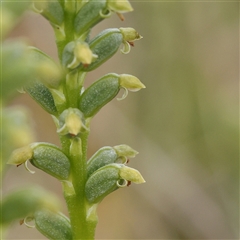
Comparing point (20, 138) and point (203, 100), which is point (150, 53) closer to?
point (203, 100)

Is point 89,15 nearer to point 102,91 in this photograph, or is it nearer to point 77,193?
point 102,91

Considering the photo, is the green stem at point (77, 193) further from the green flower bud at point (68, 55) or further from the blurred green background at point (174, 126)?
the blurred green background at point (174, 126)

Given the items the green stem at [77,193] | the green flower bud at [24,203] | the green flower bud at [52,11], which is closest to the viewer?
the green flower bud at [24,203]

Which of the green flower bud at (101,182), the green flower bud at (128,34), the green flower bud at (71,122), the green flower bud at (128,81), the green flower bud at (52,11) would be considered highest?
the green flower bud at (128,34)

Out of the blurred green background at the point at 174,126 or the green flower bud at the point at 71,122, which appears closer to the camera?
the green flower bud at the point at 71,122

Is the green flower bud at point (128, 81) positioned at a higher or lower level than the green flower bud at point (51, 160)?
higher

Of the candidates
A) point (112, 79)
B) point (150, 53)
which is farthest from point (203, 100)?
point (112, 79)

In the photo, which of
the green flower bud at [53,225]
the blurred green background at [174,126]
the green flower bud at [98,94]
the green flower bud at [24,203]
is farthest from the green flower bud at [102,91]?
the blurred green background at [174,126]

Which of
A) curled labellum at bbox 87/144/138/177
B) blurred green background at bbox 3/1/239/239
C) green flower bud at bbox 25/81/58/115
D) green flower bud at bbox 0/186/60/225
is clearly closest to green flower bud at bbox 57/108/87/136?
green flower bud at bbox 25/81/58/115

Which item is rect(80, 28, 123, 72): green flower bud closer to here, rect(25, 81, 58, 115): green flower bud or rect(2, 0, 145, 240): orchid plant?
rect(2, 0, 145, 240): orchid plant
